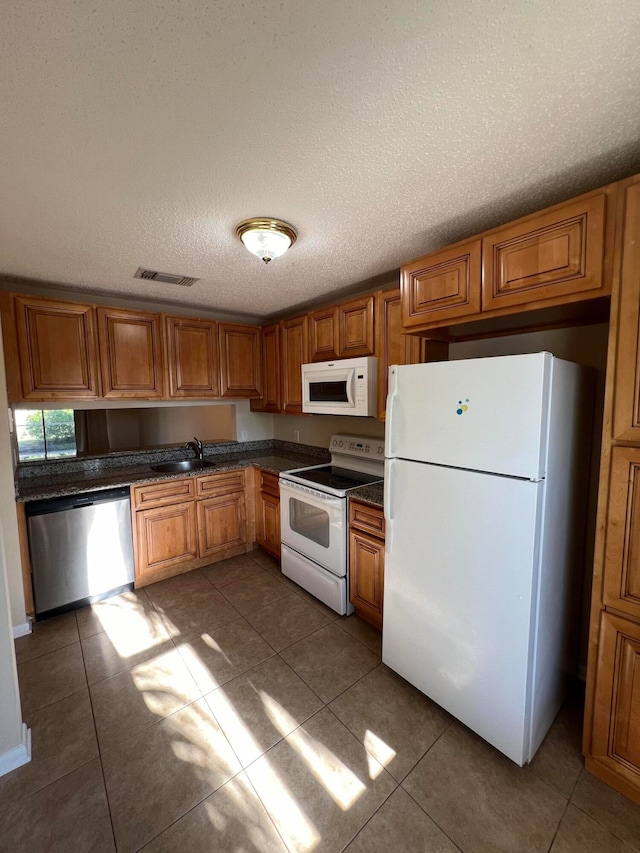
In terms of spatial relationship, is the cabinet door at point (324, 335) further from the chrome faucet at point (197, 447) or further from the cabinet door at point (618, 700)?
the cabinet door at point (618, 700)

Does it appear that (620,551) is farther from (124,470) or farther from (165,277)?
(124,470)

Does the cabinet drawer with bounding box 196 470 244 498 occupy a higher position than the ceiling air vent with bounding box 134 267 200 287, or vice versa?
the ceiling air vent with bounding box 134 267 200 287

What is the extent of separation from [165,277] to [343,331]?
1.38 meters

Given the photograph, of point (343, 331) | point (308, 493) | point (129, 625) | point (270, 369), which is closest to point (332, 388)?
point (343, 331)

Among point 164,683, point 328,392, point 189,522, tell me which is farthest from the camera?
point 189,522

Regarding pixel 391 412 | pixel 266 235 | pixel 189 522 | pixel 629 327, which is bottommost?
pixel 189 522

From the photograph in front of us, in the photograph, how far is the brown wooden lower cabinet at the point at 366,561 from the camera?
223 cm

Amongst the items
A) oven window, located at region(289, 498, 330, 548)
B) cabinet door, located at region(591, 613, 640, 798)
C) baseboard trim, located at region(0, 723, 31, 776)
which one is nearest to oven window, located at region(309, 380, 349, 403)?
oven window, located at region(289, 498, 330, 548)

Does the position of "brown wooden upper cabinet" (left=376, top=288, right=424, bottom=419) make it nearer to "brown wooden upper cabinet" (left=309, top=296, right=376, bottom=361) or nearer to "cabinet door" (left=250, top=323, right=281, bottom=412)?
"brown wooden upper cabinet" (left=309, top=296, right=376, bottom=361)

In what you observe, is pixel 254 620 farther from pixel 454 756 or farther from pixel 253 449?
pixel 253 449

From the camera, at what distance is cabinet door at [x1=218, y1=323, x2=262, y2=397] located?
3.45 m

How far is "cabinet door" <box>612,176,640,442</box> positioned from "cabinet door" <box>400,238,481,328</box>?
1.76 ft

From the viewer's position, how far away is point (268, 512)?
3.31 metres

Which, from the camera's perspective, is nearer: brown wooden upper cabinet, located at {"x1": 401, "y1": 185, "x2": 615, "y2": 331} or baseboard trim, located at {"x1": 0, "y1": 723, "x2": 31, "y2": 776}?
brown wooden upper cabinet, located at {"x1": 401, "y1": 185, "x2": 615, "y2": 331}
